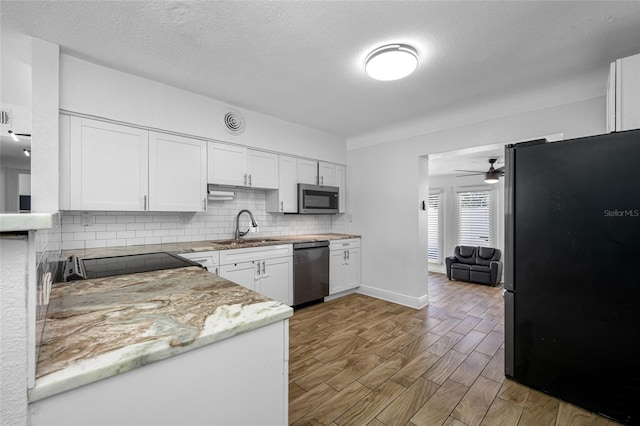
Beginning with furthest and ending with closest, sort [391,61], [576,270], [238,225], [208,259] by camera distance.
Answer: [238,225], [208,259], [391,61], [576,270]

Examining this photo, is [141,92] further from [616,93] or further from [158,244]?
[616,93]

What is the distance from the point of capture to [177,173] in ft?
9.07

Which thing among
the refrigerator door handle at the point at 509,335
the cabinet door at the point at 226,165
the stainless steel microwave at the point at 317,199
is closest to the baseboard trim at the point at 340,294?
the stainless steel microwave at the point at 317,199

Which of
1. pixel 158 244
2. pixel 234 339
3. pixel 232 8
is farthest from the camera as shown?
pixel 158 244

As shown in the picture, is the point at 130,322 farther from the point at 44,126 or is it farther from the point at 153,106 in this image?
the point at 153,106

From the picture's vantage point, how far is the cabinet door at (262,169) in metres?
3.34

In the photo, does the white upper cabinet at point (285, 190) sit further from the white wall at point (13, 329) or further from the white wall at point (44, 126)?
the white wall at point (13, 329)

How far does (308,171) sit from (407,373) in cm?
274

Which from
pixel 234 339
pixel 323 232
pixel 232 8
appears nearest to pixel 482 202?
pixel 323 232

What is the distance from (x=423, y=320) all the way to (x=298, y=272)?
1.60 metres

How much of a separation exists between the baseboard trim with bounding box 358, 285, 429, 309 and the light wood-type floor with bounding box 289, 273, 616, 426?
133 millimetres

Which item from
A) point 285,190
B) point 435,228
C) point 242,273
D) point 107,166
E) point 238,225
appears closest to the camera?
point 107,166

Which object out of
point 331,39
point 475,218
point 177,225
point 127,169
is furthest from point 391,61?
point 475,218

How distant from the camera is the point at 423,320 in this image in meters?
3.24
